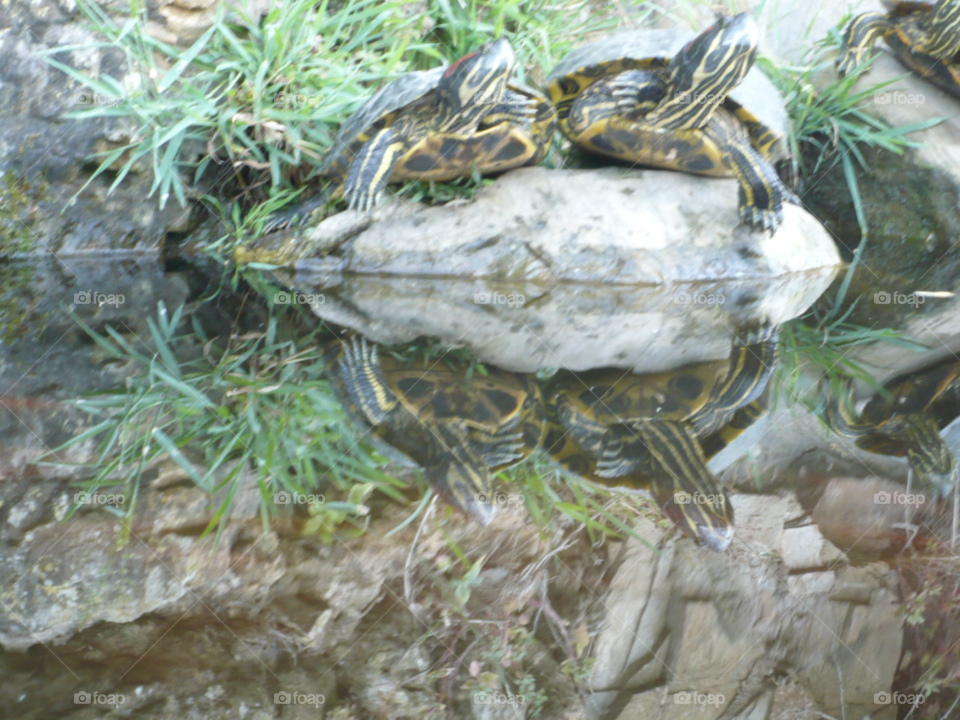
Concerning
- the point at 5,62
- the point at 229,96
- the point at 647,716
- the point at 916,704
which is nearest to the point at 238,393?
the point at 647,716

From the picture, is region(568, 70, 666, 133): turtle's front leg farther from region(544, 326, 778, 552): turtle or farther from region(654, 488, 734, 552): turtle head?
region(654, 488, 734, 552): turtle head

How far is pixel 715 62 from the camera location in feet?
7.86

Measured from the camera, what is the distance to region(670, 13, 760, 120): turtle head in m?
2.34

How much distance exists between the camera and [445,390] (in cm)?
155

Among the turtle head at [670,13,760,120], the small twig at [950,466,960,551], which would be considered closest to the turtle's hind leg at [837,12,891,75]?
the turtle head at [670,13,760,120]

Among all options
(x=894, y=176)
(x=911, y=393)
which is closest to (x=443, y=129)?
(x=911, y=393)

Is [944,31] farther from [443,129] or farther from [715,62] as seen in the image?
[443,129]

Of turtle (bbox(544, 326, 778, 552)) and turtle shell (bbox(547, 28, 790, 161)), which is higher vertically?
turtle shell (bbox(547, 28, 790, 161))

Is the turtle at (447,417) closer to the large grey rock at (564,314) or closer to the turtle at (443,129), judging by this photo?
the large grey rock at (564,314)

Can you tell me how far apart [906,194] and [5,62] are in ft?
14.8

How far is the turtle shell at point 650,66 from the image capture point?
267 cm

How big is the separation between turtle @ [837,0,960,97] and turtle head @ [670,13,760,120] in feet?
4.73

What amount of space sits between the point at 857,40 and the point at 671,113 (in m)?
1.57

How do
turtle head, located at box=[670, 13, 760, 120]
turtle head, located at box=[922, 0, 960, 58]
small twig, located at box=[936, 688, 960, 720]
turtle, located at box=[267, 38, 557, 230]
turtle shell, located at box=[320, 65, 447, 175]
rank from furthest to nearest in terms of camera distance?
turtle head, located at box=[922, 0, 960, 58], turtle shell, located at box=[320, 65, 447, 175], turtle, located at box=[267, 38, 557, 230], turtle head, located at box=[670, 13, 760, 120], small twig, located at box=[936, 688, 960, 720]
